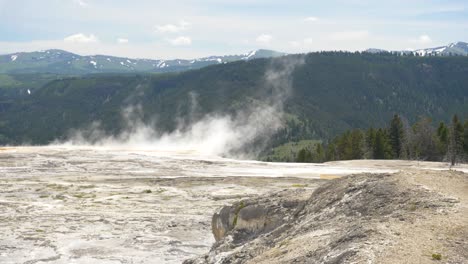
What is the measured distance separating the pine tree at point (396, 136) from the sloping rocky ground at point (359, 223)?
82106mm

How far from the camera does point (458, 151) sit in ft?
274

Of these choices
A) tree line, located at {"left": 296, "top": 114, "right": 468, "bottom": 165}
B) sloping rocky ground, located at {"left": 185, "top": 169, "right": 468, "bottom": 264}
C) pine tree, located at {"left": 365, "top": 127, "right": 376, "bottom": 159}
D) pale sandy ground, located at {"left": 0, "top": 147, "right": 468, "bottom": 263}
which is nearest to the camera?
sloping rocky ground, located at {"left": 185, "top": 169, "right": 468, "bottom": 264}

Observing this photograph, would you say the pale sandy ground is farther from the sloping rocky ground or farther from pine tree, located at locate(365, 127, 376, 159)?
pine tree, located at locate(365, 127, 376, 159)

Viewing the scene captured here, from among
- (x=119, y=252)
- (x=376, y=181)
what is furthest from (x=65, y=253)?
(x=376, y=181)

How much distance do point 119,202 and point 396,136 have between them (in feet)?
220

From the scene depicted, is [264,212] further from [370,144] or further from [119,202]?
[370,144]

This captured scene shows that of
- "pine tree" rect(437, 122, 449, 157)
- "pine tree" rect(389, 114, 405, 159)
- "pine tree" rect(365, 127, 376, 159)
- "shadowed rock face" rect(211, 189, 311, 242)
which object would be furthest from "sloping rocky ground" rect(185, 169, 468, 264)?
"pine tree" rect(437, 122, 449, 157)

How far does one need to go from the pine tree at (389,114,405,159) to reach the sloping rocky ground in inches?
3233

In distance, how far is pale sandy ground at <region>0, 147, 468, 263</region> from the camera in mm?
26594

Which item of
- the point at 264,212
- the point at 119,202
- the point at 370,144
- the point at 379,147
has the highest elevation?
the point at 264,212

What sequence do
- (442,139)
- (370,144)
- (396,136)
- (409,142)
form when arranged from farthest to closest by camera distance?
(442,139) → (396,136) → (370,144) → (409,142)

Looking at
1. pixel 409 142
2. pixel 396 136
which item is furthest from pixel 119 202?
pixel 396 136

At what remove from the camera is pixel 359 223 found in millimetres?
10898

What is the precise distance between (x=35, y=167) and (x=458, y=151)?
68515 mm
